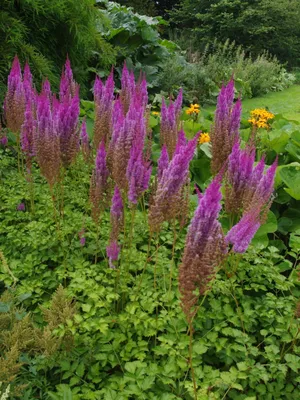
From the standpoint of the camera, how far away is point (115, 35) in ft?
24.3

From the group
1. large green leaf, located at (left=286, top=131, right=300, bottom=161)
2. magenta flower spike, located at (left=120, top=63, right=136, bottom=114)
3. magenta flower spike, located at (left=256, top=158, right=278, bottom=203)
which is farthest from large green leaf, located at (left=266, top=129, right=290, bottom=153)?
magenta flower spike, located at (left=256, top=158, right=278, bottom=203)

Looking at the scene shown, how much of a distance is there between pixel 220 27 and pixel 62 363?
16414 millimetres

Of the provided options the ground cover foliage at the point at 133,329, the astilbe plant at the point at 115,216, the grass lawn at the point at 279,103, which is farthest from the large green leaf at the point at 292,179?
the grass lawn at the point at 279,103

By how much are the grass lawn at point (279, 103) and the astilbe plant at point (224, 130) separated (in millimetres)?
5508

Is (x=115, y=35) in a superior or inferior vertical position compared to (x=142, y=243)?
superior

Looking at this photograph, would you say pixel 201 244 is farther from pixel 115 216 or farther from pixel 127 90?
pixel 127 90

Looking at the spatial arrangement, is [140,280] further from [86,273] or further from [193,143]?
[193,143]

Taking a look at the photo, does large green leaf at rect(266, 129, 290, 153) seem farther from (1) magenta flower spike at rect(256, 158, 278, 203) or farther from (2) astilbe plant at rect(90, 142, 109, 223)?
(2) astilbe plant at rect(90, 142, 109, 223)

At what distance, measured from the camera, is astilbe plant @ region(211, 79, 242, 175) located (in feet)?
7.12

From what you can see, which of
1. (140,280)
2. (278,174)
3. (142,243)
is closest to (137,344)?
(140,280)

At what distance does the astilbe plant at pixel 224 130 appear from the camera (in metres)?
2.17

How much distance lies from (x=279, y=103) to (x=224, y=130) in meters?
7.81

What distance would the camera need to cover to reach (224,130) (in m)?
2.18

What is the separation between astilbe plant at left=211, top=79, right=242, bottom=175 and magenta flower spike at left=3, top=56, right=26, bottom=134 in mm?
1156
